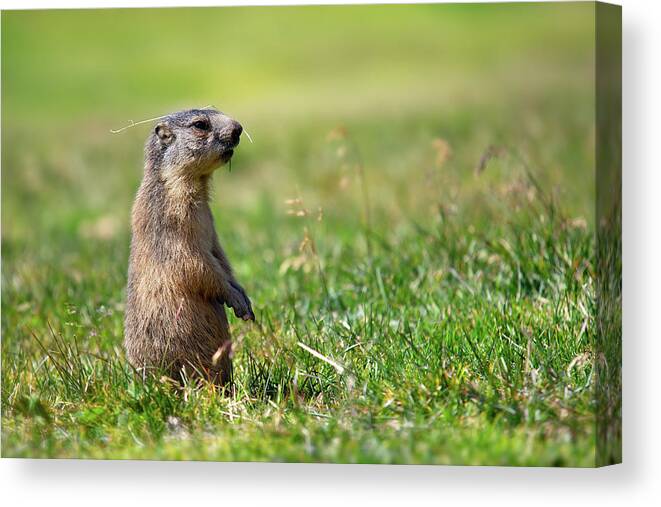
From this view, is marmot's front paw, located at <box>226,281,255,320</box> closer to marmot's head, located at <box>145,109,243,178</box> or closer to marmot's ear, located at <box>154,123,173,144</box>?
marmot's head, located at <box>145,109,243,178</box>

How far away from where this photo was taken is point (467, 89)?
13.4m

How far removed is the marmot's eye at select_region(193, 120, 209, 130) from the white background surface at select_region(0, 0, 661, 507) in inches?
70.0

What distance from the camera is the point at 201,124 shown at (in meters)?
6.54

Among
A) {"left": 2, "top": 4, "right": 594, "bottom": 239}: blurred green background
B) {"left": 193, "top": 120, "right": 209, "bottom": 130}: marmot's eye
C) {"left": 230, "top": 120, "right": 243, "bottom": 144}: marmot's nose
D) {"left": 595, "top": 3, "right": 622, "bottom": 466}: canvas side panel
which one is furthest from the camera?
{"left": 2, "top": 4, "right": 594, "bottom": 239}: blurred green background

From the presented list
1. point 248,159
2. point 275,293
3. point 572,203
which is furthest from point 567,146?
point 248,159

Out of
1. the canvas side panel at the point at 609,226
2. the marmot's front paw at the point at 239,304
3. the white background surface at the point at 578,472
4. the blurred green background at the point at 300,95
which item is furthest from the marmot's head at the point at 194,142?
the blurred green background at the point at 300,95

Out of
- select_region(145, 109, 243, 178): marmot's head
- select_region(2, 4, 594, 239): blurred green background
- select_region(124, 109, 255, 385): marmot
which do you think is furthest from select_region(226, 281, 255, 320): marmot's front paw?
select_region(2, 4, 594, 239): blurred green background

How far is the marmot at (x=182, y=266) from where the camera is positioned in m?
6.45

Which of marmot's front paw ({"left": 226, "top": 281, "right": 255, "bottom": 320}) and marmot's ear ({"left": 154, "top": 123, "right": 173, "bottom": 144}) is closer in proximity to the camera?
marmot's front paw ({"left": 226, "top": 281, "right": 255, "bottom": 320})

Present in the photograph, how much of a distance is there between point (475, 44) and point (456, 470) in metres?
7.93

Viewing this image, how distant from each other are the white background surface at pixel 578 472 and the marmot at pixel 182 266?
583 mm

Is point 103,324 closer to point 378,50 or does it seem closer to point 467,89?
point 378,50

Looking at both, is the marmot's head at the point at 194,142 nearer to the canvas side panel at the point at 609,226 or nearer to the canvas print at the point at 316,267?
the canvas print at the point at 316,267

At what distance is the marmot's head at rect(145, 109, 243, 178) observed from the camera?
21.3 ft
